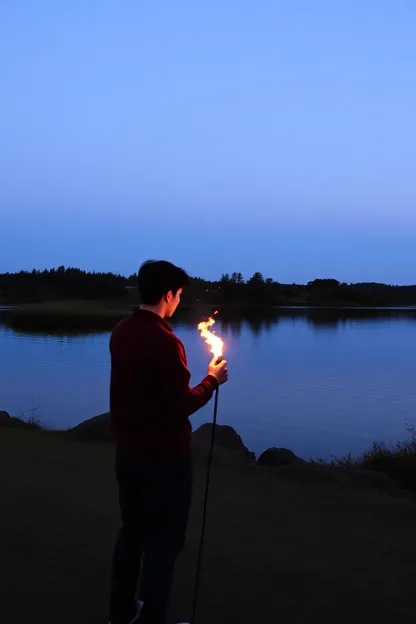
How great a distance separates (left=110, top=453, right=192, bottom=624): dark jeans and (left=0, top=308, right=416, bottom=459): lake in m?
8.46

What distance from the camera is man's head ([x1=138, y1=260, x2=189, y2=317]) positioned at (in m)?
2.93

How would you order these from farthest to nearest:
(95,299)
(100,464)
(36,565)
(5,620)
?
(95,299) → (100,464) → (36,565) → (5,620)

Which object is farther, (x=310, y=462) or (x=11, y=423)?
(x=11, y=423)

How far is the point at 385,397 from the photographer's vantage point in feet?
59.3

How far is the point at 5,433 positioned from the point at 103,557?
5.37 metres


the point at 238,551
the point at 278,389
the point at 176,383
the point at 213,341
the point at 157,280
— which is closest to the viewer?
the point at 176,383

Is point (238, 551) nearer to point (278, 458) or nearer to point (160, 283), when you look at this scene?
point (160, 283)

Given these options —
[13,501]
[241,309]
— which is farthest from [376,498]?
[241,309]

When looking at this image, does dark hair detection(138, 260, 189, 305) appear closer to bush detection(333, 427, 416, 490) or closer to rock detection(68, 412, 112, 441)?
bush detection(333, 427, 416, 490)

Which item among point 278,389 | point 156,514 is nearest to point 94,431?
point 156,514

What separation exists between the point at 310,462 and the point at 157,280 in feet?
21.6

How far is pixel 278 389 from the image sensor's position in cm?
1958

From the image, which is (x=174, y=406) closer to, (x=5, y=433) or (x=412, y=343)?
(x=5, y=433)

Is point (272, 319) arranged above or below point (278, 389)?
above
